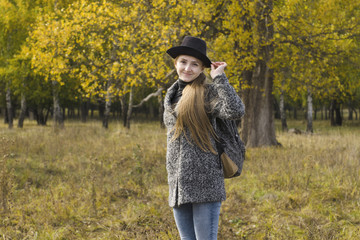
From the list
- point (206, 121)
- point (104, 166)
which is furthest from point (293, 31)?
point (206, 121)

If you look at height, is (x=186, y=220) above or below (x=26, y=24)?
below

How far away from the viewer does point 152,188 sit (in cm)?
636

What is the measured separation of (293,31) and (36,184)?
25.0 ft

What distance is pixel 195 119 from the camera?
225 cm

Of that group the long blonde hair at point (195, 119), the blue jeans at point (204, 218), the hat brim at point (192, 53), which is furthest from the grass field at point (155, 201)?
the hat brim at point (192, 53)

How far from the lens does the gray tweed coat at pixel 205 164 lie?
2.21m

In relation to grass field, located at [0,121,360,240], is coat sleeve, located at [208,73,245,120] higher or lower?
higher

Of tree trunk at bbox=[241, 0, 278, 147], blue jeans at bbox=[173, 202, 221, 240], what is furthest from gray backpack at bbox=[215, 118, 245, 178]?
tree trunk at bbox=[241, 0, 278, 147]

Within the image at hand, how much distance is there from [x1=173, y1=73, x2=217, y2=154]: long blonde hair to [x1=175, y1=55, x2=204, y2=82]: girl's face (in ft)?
0.38

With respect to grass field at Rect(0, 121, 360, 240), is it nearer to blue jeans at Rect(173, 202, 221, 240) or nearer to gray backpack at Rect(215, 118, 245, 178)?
blue jeans at Rect(173, 202, 221, 240)

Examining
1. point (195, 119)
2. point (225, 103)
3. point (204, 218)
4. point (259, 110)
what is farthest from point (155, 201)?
point (259, 110)

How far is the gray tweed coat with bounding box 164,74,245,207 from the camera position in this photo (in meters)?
2.21

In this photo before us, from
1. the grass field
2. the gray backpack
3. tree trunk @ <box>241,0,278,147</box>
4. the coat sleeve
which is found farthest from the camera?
tree trunk @ <box>241,0,278,147</box>

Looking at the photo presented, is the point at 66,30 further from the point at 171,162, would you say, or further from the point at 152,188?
the point at 171,162
